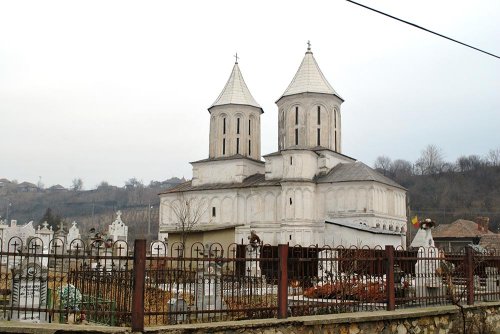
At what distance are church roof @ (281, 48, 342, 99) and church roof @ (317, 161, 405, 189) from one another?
6.27 meters

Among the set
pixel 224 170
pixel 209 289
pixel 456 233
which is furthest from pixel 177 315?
pixel 456 233

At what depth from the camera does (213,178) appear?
1801 inches

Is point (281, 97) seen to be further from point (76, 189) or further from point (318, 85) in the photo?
point (76, 189)

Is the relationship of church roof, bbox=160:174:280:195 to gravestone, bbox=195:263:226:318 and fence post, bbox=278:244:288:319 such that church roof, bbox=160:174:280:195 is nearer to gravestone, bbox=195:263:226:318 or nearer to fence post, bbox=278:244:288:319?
gravestone, bbox=195:263:226:318

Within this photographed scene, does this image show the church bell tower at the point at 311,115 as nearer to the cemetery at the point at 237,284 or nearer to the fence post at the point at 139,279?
the cemetery at the point at 237,284

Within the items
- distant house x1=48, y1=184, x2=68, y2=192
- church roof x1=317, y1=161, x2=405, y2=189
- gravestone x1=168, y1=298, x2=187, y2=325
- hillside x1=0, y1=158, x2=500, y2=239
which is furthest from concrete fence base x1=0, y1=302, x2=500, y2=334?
distant house x1=48, y1=184, x2=68, y2=192

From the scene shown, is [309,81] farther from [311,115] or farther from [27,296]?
[27,296]

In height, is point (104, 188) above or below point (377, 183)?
above

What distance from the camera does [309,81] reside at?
44406 mm

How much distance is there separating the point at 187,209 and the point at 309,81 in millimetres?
14312

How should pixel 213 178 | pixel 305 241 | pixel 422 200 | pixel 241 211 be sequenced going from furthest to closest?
→ pixel 422 200, pixel 213 178, pixel 241 211, pixel 305 241

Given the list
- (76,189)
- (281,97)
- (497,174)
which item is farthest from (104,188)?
(281,97)

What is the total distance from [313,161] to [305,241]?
6098 millimetres

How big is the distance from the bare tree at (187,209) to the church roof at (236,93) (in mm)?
8385
